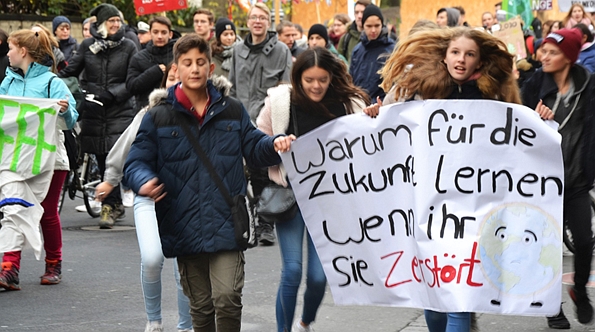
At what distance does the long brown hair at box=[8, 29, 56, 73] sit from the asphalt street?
5.49ft

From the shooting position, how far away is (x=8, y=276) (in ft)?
24.3

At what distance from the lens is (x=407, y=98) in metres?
5.17

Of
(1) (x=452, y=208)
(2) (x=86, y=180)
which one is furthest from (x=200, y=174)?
(2) (x=86, y=180)

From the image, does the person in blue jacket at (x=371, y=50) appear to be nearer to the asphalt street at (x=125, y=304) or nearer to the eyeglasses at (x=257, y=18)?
the eyeglasses at (x=257, y=18)

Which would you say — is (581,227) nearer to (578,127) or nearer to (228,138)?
(578,127)

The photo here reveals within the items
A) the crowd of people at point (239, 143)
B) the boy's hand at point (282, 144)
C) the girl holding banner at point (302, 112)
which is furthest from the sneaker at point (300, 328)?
the boy's hand at point (282, 144)

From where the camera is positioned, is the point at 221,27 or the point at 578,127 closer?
the point at 578,127

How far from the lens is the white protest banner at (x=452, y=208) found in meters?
4.76

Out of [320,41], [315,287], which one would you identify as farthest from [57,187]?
[320,41]

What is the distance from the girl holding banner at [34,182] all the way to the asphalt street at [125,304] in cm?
22

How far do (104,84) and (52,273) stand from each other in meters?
3.46

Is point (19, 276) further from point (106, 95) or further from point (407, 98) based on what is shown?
point (407, 98)

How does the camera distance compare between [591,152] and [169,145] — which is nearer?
[169,145]

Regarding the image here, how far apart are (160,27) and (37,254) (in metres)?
3.85
